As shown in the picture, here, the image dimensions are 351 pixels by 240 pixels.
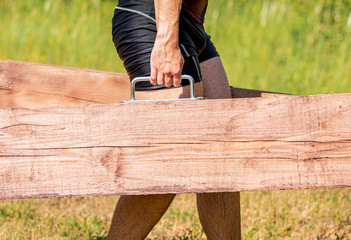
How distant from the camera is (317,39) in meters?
8.01

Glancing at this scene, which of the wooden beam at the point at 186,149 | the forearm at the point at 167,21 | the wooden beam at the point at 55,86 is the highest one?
the forearm at the point at 167,21

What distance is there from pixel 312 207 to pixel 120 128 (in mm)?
2636

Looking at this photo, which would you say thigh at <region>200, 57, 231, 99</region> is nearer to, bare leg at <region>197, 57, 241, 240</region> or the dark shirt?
bare leg at <region>197, 57, 241, 240</region>

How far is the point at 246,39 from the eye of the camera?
7.84 m

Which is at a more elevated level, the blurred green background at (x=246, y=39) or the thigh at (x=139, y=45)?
the blurred green background at (x=246, y=39)

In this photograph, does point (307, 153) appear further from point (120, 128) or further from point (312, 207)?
point (312, 207)

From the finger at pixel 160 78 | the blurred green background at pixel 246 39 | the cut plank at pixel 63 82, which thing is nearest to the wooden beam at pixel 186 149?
the finger at pixel 160 78

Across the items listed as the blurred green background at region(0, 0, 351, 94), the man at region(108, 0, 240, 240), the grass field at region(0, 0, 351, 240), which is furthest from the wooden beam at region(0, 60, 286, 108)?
the blurred green background at region(0, 0, 351, 94)

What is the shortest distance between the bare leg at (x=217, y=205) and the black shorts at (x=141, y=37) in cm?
20

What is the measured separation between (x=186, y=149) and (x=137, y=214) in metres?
0.58

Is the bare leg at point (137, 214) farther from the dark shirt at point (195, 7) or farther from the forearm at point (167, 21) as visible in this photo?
the dark shirt at point (195, 7)

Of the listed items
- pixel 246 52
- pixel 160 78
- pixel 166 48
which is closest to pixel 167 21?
pixel 166 48

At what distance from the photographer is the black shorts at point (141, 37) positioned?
197 centimetres

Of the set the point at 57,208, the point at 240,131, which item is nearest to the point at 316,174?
the point at 240,131
